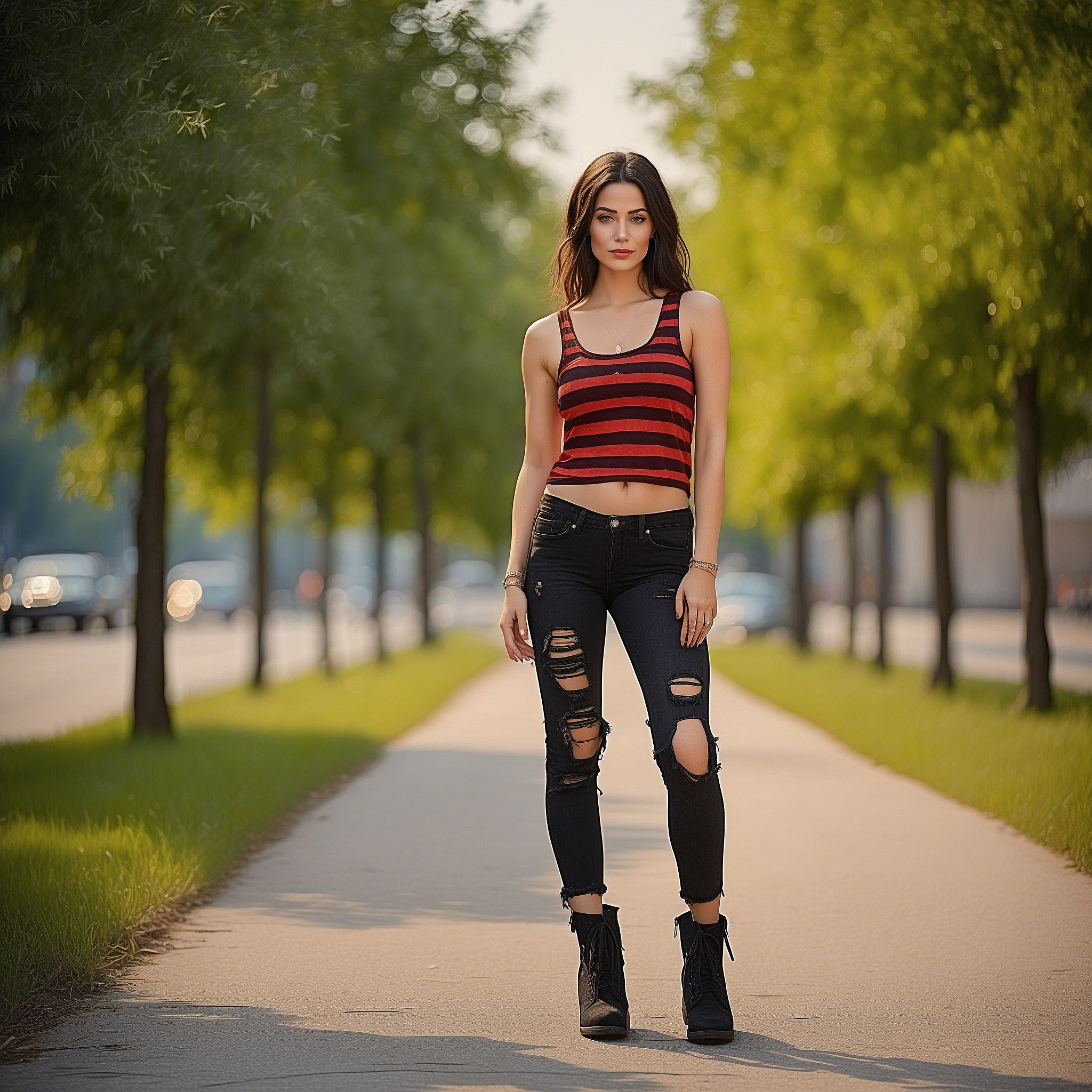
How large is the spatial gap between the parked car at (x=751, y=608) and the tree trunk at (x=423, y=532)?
842 centimetres

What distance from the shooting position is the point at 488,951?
5.11 m

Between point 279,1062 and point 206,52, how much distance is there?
4267 mm

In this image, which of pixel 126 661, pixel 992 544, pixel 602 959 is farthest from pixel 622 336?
pixel 992 544

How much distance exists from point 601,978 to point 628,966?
2.86 ft

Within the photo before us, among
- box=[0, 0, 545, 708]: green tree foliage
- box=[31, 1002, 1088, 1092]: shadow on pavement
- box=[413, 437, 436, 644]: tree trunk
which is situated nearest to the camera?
box=[31, 1002, 1088, 1092]: shadow on pavement

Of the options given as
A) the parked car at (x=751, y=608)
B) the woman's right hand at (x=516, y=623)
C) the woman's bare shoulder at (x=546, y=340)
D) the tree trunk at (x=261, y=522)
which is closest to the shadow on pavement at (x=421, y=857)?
the woman's right hand at (x=516, y=623)

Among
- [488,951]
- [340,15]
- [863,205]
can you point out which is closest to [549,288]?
[488,951]

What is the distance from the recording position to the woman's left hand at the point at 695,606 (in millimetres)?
3889

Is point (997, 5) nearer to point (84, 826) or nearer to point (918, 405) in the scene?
point (918, 405)

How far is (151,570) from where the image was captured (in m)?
10.9

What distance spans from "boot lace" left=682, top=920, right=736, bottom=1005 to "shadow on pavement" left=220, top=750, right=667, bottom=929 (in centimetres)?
165

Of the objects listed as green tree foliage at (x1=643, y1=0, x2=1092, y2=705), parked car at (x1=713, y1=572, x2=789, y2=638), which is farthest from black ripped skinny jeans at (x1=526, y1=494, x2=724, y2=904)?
parked car at (x1=713, y1=572, x2=789, y2=638)

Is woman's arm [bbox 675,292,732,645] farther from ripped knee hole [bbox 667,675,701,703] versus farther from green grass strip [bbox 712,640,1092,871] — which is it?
green grass strip [bbox 712,640,1092,871]

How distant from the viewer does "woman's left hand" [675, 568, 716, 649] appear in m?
3.89
